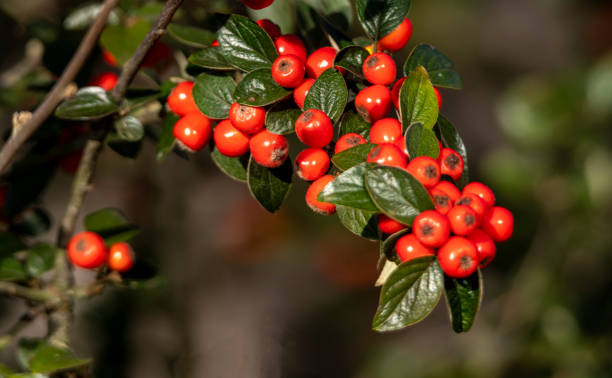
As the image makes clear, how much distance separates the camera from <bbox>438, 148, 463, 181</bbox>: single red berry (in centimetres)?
90

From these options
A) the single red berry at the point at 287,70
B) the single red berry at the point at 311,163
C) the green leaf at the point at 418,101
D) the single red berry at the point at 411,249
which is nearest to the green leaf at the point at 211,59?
the single red berry at the point at 287,70

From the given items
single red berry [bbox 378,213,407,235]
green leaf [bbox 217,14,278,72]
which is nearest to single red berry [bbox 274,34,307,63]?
green leaf [bbox 217,14,278,72]

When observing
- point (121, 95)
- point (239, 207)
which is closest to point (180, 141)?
point (121, 95)

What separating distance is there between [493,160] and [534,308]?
0.66 metres

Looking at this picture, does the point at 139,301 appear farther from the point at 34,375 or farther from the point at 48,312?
the point at 34,375

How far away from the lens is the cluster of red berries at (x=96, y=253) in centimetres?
128

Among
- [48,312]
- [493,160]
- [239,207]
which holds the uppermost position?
[48,312]

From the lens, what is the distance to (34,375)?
113cm

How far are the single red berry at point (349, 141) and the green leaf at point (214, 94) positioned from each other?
9.0 inches

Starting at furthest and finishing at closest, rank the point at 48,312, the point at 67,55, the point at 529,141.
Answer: the point at 529,141, the point at 67,55, the point at 48,312

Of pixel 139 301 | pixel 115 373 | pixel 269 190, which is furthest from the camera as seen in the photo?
pixel 139 301

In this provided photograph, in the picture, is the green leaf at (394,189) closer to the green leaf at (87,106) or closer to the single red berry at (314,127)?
the single red berry at (314,127)

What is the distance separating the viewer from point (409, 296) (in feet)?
2.75

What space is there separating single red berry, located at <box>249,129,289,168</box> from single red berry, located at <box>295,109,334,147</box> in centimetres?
6
